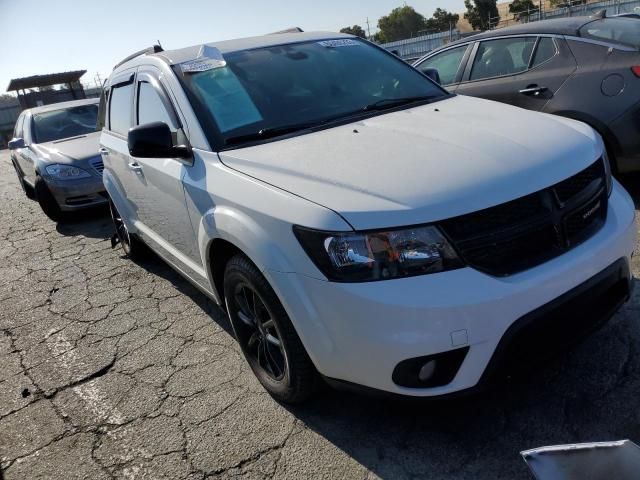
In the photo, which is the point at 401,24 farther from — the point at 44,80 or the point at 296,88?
the point at 296,88

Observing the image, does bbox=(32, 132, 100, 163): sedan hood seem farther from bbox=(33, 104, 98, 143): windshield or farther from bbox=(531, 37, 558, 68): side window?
bbox=(531, 37, 558, 68): side window

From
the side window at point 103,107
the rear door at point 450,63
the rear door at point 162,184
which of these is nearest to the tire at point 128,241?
the side window at point 103,107

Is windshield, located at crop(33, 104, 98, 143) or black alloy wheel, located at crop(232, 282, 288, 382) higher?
windshield, located at crop(33, 104, 98, 143)

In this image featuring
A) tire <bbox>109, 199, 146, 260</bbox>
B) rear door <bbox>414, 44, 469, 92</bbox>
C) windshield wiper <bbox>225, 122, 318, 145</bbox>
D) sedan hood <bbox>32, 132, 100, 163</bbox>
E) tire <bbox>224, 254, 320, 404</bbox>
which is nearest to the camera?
tire <bbox>224, 254, 320, 404</bbox>

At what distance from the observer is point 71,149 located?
7.41m

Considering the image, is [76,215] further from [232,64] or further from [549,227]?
[549,227]

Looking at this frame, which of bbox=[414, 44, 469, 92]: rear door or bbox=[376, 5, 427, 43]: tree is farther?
bbox=[376, 5, 427, 43]: tree

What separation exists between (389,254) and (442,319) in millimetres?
294

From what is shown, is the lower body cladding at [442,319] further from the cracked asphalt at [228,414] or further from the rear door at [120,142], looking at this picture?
the rear door at [120,142]

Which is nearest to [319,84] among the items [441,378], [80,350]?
[441,378]

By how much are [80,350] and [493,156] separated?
2.92 meters

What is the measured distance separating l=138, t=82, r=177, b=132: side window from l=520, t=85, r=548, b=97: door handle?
324 centimetres

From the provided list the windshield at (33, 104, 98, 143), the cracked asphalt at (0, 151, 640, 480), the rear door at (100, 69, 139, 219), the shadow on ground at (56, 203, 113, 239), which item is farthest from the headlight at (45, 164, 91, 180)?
the cracked asphalt at (0, 151, 640, 480)

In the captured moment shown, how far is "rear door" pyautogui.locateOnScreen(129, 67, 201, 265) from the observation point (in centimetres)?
296
